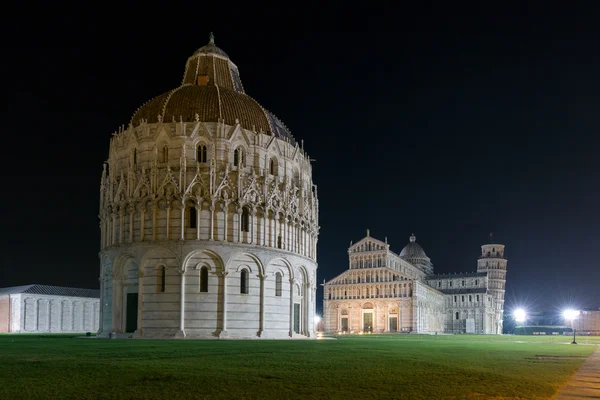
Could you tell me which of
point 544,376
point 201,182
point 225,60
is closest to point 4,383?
point 544,376

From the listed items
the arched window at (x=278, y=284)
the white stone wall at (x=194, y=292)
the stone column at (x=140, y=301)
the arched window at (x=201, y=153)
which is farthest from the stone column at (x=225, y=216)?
the stone column at (x=140, y=301)

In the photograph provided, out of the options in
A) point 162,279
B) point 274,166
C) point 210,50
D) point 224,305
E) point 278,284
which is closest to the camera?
point 224,305

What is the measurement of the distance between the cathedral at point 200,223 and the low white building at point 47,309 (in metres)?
64.9

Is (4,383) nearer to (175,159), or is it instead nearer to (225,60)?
(175,159)

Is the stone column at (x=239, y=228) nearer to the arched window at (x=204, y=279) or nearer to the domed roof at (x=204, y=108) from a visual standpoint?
the arched window at (x=204, y=279)

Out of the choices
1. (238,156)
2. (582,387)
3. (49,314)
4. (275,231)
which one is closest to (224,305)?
(275,231)

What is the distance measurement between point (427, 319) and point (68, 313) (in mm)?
78302

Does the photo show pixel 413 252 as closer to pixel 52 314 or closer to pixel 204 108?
pixel 52 314

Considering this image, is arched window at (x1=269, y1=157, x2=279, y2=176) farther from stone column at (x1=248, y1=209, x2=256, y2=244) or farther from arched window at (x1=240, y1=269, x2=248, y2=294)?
arched window at (x1=240, y1=269, x2=248, y2=294)

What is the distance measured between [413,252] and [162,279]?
137m

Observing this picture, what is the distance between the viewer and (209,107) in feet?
197

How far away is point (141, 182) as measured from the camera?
2197 inches

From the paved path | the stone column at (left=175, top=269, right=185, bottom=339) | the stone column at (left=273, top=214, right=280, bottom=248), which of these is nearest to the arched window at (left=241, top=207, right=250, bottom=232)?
the stone column at (left=273, top=214, right=280, bottom=248)

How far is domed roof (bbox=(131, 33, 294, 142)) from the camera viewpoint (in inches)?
2339
